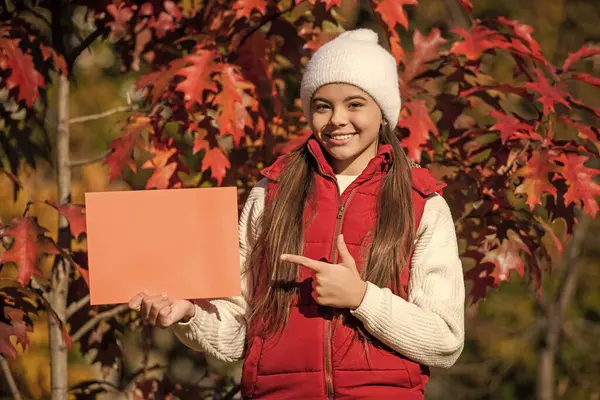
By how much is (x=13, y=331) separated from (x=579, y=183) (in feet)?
6.11

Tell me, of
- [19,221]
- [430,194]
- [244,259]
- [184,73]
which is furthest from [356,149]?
[19,221]

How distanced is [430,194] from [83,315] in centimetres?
163

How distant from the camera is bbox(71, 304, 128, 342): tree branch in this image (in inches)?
126

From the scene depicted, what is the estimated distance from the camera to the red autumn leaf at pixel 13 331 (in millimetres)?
2637

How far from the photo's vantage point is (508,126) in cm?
282

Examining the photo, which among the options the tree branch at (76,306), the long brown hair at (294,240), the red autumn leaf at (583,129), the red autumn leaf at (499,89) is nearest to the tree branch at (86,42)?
the tree branch at (76,306)

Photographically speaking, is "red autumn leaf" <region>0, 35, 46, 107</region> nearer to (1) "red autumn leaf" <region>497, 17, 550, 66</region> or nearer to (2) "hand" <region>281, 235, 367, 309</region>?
(2) "hand" <region>281, 235, 367, 309</region>

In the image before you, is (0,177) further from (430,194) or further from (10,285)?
(430,194)

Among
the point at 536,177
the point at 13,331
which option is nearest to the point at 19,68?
the point at 13,331

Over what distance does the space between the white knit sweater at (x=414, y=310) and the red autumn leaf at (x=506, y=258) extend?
0.72 metres

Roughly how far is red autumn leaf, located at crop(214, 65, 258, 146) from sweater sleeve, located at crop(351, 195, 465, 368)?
830mm

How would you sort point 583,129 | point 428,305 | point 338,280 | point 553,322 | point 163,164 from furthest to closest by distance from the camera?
point 553,322, point 163,164, point 583,129, point 428,305, point 338,280

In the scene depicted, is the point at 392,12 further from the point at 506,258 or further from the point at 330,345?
the point at 330,345

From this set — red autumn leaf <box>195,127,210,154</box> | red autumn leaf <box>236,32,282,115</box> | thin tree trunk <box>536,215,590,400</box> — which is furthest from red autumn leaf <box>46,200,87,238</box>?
thin tree trunk <box>536,215,590,400</box>
